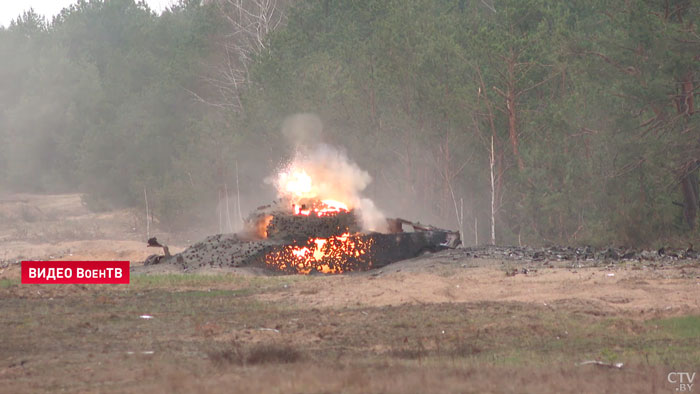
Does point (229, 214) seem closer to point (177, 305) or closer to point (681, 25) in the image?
point (681, 25)

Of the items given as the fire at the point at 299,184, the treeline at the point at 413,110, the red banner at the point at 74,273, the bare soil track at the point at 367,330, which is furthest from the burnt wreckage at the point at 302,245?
the treeline at the point at 413,110

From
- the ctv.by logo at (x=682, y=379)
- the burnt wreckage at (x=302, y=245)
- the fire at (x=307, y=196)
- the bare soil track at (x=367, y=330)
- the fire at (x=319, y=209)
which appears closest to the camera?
the ctv.by logo at (x=682, y=379)

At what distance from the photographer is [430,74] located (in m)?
45.9

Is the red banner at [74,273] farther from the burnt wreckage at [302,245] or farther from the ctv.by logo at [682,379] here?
the ctv.by logo at [682,379]

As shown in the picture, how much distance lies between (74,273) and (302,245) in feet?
21.9

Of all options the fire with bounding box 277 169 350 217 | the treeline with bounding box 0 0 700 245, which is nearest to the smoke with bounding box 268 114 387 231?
the fire with bounding box 277 169 350 217

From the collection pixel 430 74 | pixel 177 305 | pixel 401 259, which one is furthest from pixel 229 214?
pixel 177 305

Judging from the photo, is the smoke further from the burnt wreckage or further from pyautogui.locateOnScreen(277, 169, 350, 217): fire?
the burnt wreckage

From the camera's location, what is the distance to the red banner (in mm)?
25906

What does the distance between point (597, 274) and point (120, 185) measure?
49.6m

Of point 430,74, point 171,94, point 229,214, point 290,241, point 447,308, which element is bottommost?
point 447,308

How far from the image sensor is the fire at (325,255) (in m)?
28.0

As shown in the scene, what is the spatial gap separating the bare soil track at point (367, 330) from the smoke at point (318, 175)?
5.02 m

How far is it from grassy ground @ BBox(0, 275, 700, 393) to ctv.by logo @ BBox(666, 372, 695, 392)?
0.40ft
